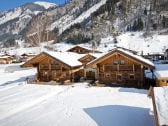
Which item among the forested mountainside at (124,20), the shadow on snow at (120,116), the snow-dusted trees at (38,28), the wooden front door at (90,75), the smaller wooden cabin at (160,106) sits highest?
the forested mountainside at (124,20)

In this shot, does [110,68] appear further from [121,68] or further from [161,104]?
[161,104]

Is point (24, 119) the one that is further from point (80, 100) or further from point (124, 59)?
point (124, 59)

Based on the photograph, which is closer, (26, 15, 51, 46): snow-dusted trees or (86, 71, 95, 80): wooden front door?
(86, 71, 95, 80): wooden front door

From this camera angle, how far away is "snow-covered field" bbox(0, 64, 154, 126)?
18.7 m

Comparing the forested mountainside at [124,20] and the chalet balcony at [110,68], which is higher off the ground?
the forested mountainside at [124,20]

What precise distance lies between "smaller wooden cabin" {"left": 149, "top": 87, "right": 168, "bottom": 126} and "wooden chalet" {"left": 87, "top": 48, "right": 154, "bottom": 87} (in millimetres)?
15367

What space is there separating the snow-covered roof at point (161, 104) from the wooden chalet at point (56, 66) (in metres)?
20.8

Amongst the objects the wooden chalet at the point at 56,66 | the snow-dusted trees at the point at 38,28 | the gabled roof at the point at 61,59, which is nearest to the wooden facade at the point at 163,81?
the wooden chalet at the point at 56,66

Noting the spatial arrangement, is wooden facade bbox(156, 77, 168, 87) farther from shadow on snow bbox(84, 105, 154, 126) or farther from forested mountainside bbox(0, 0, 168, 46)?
forested mountainside bbox(0, 0, 168, 46)

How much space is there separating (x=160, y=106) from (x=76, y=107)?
10001 mm

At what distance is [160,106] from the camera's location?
13711 mm

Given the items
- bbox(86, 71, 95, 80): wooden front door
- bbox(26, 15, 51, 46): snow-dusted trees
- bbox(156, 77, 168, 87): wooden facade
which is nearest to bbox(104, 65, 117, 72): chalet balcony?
bbox(86, 71, 95, 80): wooden front door

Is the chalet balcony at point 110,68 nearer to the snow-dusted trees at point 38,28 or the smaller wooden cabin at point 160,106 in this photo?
the smaller wooden cabin at point 160,106

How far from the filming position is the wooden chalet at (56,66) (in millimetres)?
36234
